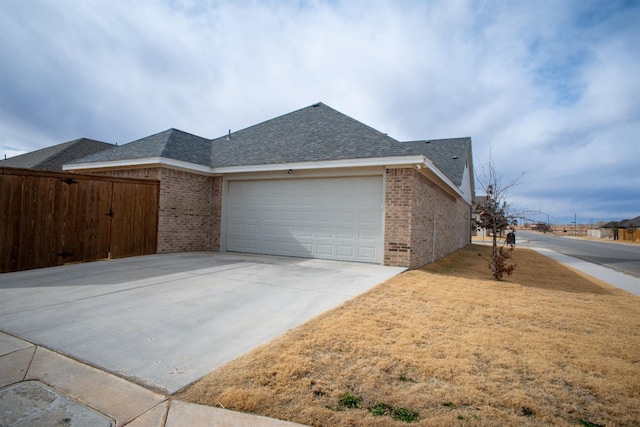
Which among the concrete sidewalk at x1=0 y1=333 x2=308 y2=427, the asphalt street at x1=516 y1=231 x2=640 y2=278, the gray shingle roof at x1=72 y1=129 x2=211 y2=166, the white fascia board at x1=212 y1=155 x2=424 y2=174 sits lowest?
the asphalt street at x1=516 y1=231 x2=640 y2=278

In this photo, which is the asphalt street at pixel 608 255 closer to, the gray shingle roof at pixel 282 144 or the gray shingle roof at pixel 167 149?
the gray shingle roof at pixel 282 144

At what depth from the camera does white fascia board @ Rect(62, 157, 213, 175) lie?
32.4ft

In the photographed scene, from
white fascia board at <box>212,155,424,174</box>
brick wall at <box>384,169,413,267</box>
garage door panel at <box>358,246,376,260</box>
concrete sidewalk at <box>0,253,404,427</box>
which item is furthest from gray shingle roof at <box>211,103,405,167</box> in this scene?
concrete sidewalk at <box>0,253,404,427</box>

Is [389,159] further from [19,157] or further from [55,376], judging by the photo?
[19,157]

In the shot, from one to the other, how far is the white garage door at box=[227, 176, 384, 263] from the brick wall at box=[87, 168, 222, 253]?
66 centimetres

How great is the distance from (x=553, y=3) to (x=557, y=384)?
8540 mm

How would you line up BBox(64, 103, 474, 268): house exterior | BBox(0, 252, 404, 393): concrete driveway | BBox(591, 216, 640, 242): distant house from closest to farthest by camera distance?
BBox(0, 252, 404, 393): concrete driveway < BBox(64, 103, 474, 268): house exterior < BBox(591, 216, 640, 242): distant house

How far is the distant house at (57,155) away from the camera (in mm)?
18719

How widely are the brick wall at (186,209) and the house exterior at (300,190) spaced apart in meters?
0.04

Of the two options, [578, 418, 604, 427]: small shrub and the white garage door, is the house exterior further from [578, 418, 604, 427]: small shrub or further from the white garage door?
[578, 418, 604, 427]: small shrub

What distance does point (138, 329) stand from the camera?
358 centimetres

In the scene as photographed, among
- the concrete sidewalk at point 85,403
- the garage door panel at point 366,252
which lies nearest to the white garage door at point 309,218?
the garage door panel at point 366,252

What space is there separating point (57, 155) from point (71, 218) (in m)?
16.3

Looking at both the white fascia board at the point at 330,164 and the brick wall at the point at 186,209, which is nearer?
the white fascia board at the point at 330,164
